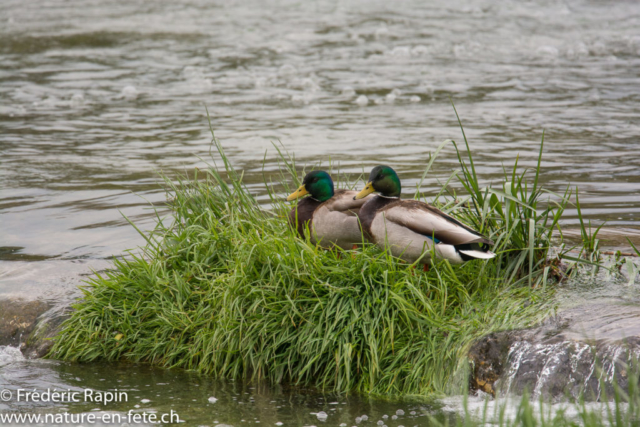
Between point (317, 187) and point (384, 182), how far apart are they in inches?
17.8

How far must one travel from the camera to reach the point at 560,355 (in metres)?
3.50

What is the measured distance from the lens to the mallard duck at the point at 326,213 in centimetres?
424

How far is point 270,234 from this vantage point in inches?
175

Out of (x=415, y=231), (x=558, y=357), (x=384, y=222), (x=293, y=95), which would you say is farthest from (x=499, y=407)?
(x=293, y=95)

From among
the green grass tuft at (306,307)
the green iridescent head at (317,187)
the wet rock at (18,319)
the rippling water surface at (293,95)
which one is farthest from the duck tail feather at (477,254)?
the wet rock at (18,319)

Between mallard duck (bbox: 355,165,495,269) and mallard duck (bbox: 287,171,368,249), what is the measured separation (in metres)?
0.13

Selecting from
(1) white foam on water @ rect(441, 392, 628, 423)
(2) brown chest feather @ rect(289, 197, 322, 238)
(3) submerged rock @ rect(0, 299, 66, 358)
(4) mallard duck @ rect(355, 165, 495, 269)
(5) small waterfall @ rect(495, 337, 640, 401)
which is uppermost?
(2) brown chest feather @ rect(289, 197, 322, 238)

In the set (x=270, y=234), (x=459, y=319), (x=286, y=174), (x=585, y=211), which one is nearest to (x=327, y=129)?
(x=286, y=174)

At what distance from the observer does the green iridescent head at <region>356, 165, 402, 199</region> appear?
4.16 m

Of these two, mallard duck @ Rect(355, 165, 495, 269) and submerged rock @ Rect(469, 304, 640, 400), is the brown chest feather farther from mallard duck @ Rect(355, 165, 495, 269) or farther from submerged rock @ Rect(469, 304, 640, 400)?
submerged rock @ Rect(469, 304, 640, 400)

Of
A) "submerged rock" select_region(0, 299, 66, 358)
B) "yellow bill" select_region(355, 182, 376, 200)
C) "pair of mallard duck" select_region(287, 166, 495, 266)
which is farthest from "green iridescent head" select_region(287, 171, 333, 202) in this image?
"submerged rock" select_region(0, 299, 66, 358)

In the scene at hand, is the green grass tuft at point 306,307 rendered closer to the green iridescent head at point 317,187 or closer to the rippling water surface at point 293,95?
the green iridescent head at point 317,187

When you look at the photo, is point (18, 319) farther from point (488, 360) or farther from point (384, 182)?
point (488, 360)

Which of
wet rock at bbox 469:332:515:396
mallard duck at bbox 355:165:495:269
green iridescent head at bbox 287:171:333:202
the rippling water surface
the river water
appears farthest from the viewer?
the rippling water surface
